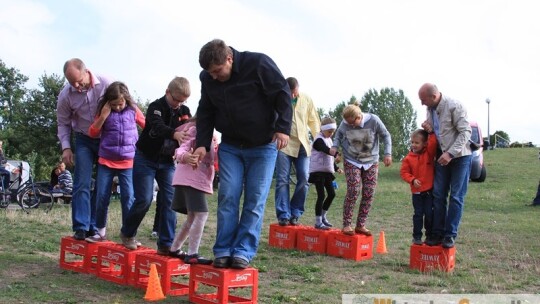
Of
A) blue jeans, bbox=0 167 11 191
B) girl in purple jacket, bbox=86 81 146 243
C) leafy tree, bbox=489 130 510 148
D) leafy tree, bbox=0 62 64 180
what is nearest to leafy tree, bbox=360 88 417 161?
leafy tree, bbox=489 130 510 148

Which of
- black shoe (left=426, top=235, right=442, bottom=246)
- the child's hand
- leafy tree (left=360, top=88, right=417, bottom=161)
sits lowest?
black shoe (left=426, top=235, right=442, bottom=246)

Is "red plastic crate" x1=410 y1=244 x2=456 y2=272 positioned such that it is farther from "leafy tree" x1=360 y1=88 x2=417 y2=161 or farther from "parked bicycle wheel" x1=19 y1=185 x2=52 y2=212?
"leafy tree" x1=360 y1=88 x2=417 y2=161

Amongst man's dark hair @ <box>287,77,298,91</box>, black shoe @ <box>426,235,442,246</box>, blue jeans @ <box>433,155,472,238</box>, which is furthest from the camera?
man's dark hair @ <box>287,77,298,91</box>

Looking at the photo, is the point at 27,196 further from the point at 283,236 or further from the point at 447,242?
the point at 447,242

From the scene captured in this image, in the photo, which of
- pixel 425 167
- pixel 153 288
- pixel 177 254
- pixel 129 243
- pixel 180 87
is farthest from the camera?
pixel 425 167

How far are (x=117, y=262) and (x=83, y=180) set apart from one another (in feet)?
3.46

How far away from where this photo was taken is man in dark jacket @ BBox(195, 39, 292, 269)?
5105mm

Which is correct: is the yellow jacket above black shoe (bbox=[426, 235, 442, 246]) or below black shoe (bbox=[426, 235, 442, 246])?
above

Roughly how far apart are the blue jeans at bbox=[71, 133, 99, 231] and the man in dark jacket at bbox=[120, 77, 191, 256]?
637 millimetres

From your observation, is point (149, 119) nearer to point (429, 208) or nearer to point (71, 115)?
point (71, 115)

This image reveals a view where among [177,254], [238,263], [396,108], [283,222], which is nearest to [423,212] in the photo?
[283,222]

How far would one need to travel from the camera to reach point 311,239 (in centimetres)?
→ 846

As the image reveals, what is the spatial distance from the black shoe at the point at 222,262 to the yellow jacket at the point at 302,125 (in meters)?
3.80

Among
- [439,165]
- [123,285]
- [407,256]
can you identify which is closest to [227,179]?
[123,285]
